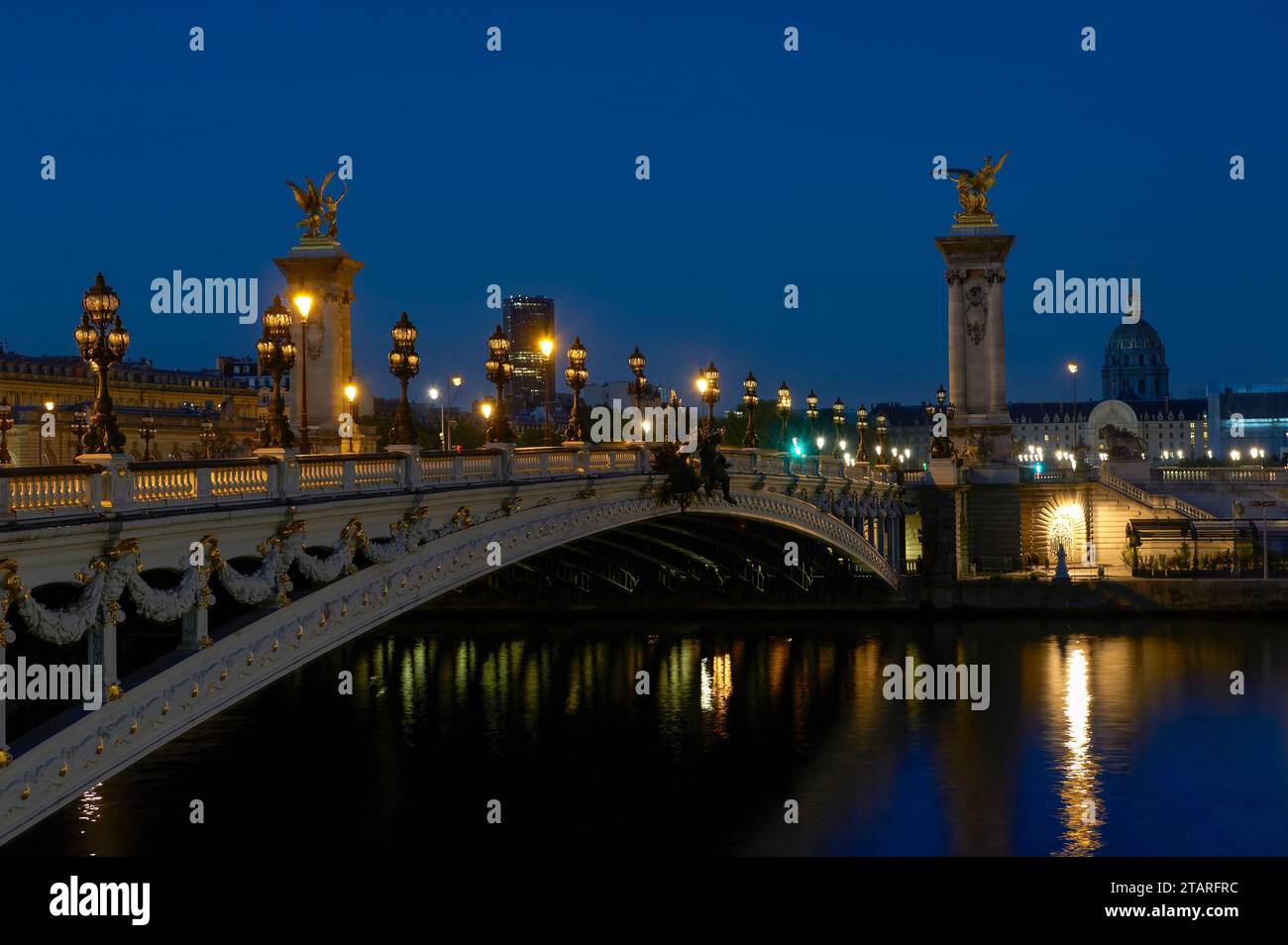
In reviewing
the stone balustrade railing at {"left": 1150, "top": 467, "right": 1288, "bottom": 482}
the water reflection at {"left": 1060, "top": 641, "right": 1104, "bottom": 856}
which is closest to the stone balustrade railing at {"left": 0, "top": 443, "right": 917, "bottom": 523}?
the water reflection at {"left": 1060, "top": 641, "right": 1104, "bottom": 856}

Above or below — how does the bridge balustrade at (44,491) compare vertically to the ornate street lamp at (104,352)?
below

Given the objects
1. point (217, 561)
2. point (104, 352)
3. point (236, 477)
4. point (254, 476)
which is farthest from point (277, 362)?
point (104, 352)

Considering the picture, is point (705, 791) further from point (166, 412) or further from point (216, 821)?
point (166, 412)

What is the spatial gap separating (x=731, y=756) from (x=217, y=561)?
65.5ft

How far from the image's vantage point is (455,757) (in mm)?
37781

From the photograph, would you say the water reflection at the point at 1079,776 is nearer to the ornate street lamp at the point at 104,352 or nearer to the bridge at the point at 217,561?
the bridge at the point at 217,561

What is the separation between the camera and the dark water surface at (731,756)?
31125 millimetres

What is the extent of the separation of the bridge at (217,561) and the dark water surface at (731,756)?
17.8ft

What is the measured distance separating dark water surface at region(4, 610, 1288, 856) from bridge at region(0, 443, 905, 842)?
5.43 meters

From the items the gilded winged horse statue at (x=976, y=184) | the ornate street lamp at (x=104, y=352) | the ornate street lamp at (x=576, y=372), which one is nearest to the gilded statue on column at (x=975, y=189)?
the gilded winged horse statue at (x=976, y=184)

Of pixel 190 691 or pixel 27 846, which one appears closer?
pixel 190 691

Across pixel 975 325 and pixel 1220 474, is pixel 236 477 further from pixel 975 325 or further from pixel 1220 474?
pixel 1220 474
